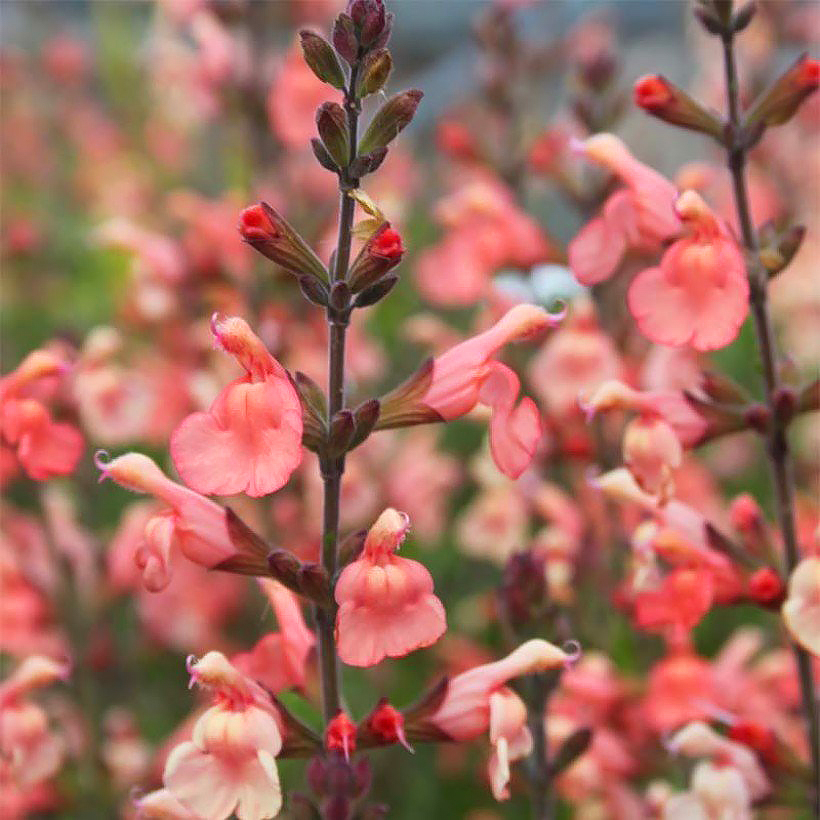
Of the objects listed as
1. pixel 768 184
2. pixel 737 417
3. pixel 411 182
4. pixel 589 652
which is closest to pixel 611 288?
pixel 589 652

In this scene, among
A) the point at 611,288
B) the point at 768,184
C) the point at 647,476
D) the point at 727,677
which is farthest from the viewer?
the point at 768,184

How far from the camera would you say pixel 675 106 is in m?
1.39

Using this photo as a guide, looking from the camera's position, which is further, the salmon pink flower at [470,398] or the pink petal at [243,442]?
the salmon pink flower at [470,398]

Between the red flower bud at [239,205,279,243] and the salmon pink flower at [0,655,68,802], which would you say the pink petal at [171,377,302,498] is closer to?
the red flower bud at [239,205,279,243]

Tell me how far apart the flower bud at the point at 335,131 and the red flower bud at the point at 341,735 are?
0.46 meters

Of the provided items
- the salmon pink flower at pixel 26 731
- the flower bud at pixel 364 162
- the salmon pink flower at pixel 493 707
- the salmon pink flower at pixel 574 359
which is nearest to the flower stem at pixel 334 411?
the flower bud at pixel 364 162

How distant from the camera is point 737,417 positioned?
140 cm

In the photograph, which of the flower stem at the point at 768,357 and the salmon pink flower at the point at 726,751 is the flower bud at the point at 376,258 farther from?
the salmon pink flower at the point at 726,751

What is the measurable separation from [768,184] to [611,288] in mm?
1782

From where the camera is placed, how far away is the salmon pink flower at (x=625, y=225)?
1412 millimetres

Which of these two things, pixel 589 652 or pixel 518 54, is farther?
pixel 518 54

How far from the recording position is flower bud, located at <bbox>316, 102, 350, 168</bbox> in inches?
42.4

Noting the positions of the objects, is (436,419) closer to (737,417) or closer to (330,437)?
(330,437)

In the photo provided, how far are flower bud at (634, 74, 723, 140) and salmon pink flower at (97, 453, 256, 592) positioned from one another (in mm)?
630
